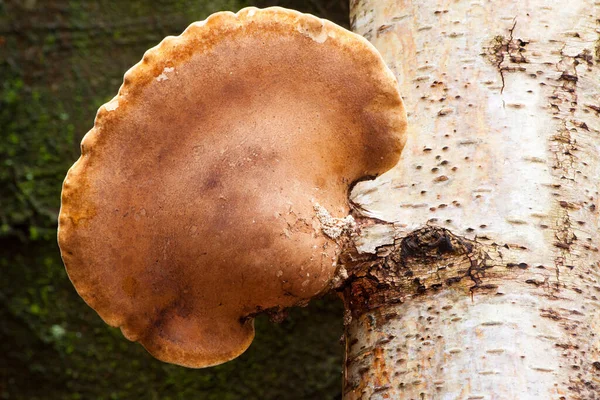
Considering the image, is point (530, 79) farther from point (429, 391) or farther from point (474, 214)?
point (429, 391)

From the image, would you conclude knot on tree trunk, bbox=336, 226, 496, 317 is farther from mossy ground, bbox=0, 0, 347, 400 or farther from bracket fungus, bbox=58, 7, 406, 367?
mossy ground, bbox=0, 0, 347, 400

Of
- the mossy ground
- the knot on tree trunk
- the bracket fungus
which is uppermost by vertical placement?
the bracket fungus

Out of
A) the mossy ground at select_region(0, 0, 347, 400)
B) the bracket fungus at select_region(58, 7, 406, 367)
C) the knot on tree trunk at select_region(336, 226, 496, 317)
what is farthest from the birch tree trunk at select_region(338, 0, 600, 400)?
the mossy ground at select_region(0, 0, 347, 400)

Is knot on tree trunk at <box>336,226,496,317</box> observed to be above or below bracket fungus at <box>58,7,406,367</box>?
below

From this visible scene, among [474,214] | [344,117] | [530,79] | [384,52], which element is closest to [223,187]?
[344,117]

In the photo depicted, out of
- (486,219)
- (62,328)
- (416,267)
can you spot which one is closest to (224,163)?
(416,267)
